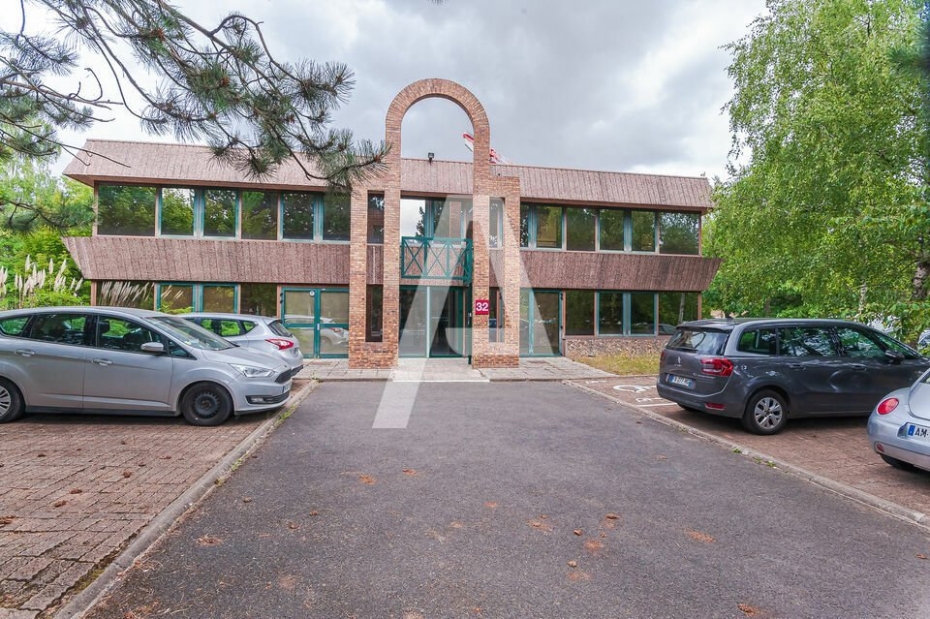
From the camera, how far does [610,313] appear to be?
18422mm

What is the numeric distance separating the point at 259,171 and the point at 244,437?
3426 mm

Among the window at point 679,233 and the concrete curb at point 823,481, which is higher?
the window at point 679,233

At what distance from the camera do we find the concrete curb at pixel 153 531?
278 cm

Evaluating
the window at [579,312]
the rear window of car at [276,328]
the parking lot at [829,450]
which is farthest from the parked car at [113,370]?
the window at [579,312]

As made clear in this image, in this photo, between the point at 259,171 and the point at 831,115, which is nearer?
the point at 259,171

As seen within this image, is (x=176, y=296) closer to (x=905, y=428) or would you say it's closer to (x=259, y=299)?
(x=259, y=299)

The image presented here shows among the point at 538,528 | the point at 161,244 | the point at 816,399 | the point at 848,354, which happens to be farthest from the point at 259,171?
the point at 161,244

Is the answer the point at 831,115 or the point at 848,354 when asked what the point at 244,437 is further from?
the point at 831,115

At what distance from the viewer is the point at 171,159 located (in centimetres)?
1553

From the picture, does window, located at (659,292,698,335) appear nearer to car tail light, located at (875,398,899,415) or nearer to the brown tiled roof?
the brown tiled roof

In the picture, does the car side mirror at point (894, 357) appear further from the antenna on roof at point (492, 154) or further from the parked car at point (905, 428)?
the antenna on roof at point (492, 154)

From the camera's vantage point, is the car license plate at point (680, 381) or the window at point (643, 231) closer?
the car license plate at point (680, 381)

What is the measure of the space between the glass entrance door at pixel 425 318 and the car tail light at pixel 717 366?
Answer: 418 inches

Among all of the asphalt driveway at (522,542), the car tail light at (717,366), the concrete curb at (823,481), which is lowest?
the asphalt driveway at (522,542)
